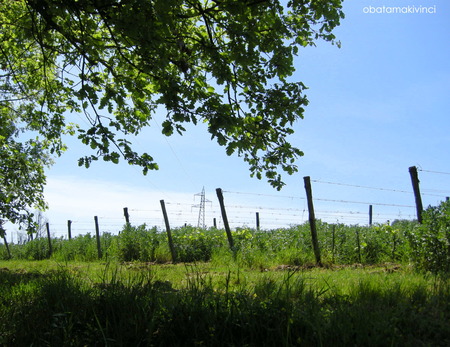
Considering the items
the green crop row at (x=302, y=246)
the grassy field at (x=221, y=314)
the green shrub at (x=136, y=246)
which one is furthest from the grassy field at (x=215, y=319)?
the green shrub at (x=136, y=246)

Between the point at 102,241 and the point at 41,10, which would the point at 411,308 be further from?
the point at 102,241

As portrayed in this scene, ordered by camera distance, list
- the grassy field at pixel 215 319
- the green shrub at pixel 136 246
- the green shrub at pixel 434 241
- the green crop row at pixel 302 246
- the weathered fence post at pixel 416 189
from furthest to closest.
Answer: the green shrub at pixel 136 246 → the weathered fence post at pixel 416 189 → the green crop row at pixel 302 246 → the green shrub at pixel 434 241 → the grassy field at pixel 215 319

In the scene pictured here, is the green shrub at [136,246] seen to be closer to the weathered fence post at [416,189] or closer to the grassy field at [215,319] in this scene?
the weathered fence post at [416,189]

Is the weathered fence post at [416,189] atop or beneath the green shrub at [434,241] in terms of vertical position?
atop

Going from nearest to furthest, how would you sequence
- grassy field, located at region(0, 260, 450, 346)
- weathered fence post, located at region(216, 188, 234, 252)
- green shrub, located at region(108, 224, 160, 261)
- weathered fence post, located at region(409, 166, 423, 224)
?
1. grassy field, located at region(0, 260, 450, 346)
2. weathered fence post, located at region(409, 166, 423, 224)
3. weathered fence post, located at region(216, 188, 234, 252)
4. green shrub, located at region(108, 224, 160, 261)

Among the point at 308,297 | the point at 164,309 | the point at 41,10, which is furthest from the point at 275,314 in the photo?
the point at 41,10

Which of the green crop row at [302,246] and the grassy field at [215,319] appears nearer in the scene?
the grassy field at [215,319]

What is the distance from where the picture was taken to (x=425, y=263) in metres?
6.70

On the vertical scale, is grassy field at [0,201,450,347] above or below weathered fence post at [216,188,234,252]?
below

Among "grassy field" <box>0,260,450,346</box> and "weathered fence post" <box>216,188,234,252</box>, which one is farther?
"weathered fence post" <box>216,188,234,252</box>

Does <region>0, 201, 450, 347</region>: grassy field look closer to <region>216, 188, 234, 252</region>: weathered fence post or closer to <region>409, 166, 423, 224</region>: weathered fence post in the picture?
<region>409, 166, 423, 224</region>: weathered fence post

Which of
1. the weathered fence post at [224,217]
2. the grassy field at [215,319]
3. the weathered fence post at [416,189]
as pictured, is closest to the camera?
the grassy field at [215,319]

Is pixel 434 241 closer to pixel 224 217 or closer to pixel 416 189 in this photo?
pixel 416 189

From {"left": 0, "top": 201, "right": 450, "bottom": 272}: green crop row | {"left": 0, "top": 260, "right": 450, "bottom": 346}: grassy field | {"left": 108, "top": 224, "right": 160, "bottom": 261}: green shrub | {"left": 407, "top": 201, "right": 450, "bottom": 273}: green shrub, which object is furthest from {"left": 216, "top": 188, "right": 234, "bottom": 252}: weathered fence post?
{"left": 0, "top": 260, "right": 450, "bottom": 346}: grassy field
